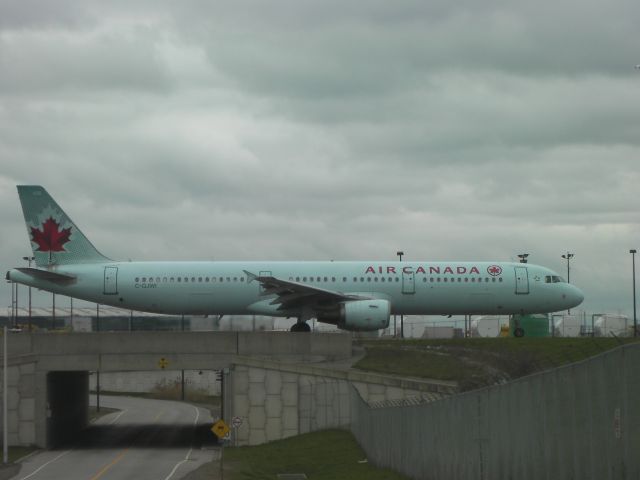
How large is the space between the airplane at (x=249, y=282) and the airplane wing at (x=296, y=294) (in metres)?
0.06

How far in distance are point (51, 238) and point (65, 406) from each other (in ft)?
39.0

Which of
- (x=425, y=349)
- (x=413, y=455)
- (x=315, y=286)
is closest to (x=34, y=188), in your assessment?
(x=315, y=286)

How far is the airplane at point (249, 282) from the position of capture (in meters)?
54.2

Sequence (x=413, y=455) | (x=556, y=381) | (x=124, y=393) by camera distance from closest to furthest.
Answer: (x=556, y=381), (x=413, y=455), (x=124, y=393)

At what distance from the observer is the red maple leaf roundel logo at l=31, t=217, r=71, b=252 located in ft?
182

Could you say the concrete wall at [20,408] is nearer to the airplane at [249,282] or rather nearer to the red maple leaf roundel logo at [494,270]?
the airplane at [249,282]

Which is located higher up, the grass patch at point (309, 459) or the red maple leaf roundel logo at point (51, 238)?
the red maple leaf roundel logo at point (51, 238)

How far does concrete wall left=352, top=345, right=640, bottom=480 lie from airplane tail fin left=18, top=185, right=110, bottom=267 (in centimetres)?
3267

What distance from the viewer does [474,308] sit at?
56.2 meters

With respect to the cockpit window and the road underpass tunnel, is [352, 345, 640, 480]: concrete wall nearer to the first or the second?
the cockpit window

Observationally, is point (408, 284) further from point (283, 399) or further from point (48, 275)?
point (48, 275)

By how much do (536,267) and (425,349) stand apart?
920 centimetres

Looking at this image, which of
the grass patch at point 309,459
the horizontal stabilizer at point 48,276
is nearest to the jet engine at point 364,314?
the grass patch at point 309,459

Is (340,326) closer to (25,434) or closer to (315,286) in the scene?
(315,286)
